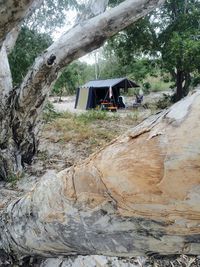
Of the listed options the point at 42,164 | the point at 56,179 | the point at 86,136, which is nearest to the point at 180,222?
the point at 56,179

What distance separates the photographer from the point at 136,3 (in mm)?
3244

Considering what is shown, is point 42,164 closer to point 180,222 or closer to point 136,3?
point 136,3

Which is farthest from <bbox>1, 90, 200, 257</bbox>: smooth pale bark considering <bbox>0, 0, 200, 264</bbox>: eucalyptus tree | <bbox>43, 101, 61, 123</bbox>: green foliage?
<bbox>43, 101, 61, 123</bbox>: green foliage

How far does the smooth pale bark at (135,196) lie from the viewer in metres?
0.70

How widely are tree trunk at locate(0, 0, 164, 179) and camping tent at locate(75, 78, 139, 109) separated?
31.9 feet

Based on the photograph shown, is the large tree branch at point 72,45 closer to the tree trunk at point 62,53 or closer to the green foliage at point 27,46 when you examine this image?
the tree trunk at point 62,53

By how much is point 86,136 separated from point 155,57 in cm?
849

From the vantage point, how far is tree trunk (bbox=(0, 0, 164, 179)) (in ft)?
10.4

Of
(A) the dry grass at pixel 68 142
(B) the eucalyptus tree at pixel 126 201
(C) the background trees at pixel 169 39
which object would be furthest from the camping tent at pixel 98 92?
(B) the eucalyptus tree at pixel 126 201

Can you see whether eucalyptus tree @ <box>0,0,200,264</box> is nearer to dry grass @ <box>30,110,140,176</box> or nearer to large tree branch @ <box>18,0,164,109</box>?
large tree branch @ <box>18,0,164,109</box>

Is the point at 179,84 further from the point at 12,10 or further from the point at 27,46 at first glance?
the point at 12,10

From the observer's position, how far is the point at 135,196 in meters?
0.79

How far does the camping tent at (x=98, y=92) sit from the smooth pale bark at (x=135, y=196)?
12142mm

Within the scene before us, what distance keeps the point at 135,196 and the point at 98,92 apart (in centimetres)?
1350
